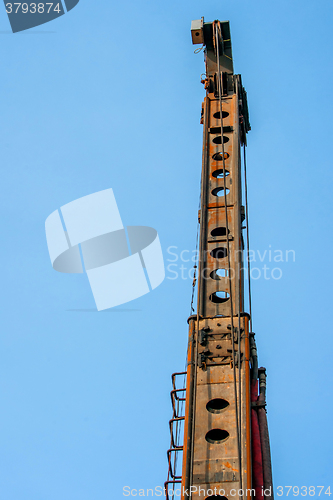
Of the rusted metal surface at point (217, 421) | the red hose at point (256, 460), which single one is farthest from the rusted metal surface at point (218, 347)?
the red hose at point (256, 460)

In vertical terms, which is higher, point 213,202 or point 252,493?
point 213,202

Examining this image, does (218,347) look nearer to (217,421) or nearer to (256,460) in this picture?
(217,421)

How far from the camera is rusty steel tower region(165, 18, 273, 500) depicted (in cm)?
622

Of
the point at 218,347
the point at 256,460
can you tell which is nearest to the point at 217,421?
the point at 256,460

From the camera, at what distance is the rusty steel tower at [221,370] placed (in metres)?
6.22

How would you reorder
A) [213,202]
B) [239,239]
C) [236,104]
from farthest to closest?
1. [236,104]
2. [213,202]
3. [239,239]

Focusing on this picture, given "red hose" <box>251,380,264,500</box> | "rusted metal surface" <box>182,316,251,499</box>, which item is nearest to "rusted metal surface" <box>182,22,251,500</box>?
"rusted metal surface" <box>182,316,251,499</box>

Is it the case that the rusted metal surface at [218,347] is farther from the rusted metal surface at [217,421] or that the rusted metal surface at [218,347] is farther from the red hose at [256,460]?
the red hose at [256,460]

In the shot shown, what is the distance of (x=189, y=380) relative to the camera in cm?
695

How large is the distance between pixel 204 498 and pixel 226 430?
82cm

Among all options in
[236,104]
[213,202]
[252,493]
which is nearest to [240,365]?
[252,493]

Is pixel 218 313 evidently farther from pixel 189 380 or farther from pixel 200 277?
pixel 189 380

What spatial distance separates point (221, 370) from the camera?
7.03 meters

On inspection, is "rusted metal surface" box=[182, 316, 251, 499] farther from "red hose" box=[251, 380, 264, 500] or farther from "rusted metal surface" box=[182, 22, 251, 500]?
"red hose" box=[251, 380, 264, 500]
